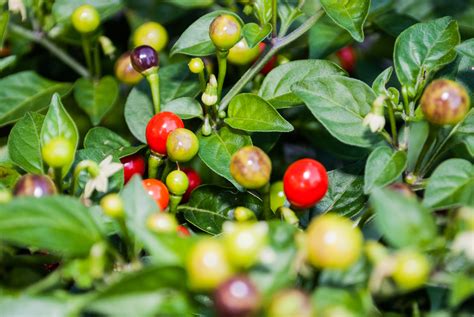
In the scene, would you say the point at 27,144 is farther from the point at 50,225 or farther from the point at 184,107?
the point at 50,225

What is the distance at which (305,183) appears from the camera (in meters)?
0.93

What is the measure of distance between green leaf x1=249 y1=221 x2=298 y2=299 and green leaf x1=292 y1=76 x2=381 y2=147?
29 centimetres

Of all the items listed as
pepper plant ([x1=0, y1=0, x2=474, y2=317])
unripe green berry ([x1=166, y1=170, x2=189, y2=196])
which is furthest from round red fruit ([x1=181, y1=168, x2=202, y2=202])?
unripe green berry ([x1=166, y1=170, x2=189, y2=196])

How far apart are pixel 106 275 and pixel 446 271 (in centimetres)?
39

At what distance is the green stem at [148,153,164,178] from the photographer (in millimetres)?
1101

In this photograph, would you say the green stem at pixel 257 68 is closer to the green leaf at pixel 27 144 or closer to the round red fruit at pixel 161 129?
the round red fruit at pixel 161 129

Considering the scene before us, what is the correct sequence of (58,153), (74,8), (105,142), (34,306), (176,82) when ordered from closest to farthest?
1. (34,306)
2. (58,153)
3. (105,142)
4. (176,82)
5. (74,8)

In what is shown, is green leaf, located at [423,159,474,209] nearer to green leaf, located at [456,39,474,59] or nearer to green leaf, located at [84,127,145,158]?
green leaf, located at [456,39,474,59]

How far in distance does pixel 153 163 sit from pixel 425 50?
0.48 metres

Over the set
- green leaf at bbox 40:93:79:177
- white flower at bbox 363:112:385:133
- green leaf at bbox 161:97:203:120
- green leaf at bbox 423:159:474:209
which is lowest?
green leaf at bbox 161:97:203:120

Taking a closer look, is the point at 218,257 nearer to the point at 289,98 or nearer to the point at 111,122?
the point at 289,98

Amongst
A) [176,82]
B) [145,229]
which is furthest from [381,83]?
[145,229]

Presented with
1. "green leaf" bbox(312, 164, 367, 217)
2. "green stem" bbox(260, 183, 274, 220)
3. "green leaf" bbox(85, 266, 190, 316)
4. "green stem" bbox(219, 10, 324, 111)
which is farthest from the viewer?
"green stem" bbox(219, 10, 324, 111)

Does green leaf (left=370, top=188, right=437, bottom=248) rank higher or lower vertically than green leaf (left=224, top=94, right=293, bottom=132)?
higher
